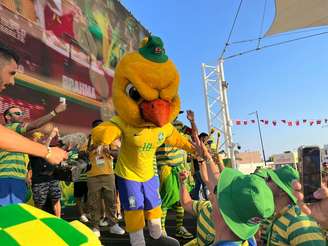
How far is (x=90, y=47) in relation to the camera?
793cm

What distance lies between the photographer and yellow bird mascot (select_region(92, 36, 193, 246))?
3.12 metres

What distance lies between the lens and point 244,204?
156 cm

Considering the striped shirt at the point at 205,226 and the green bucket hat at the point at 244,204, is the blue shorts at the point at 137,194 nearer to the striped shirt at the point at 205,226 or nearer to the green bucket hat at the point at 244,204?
the striped shirt at the point at 205,226

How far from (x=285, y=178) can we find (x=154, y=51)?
5.20ft

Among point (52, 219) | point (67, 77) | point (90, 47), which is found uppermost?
point (90, 47)

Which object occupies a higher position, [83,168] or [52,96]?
[52,96]

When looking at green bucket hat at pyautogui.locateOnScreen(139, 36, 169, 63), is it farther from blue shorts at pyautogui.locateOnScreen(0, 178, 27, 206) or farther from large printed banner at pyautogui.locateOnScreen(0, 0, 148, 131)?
large printed banner at pyautogui.locateOnScreen(0, 0, 148, 131)

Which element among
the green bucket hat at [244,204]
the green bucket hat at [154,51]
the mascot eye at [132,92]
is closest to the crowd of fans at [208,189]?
the green bucket hat at [244,204]

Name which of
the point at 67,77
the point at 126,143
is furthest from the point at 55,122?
the point at 126,143

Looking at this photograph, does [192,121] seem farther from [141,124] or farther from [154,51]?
[154,51]

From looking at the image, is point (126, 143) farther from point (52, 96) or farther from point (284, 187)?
point (52, 96)

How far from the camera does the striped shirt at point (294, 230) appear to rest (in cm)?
189

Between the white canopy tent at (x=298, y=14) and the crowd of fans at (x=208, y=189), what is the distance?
3328mm

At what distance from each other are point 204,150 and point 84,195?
3.15m
